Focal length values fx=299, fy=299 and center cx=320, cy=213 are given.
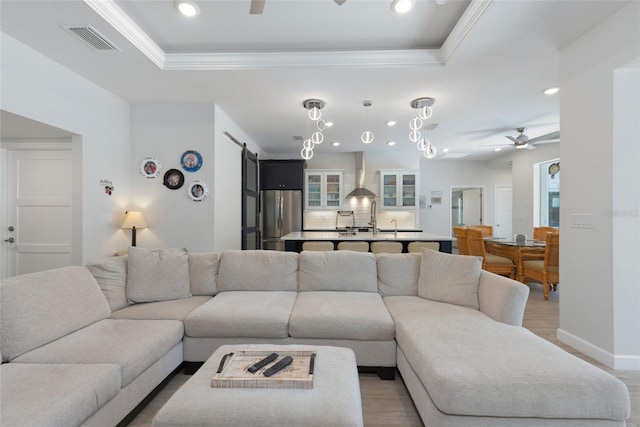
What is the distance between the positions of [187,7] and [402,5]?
163 cm

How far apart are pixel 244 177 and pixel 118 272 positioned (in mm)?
3146


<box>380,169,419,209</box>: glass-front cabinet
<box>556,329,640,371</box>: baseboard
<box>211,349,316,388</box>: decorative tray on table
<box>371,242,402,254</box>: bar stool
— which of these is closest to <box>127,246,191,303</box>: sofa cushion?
<box>211,349,316,388</box>: decorative tray on table

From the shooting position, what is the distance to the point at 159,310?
7.57 feet

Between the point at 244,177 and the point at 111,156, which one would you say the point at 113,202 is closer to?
the point at 111,156

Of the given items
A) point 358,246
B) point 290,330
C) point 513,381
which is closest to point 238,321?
point 290,330

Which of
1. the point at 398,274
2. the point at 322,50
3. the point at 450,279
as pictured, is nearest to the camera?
the point at 450,279

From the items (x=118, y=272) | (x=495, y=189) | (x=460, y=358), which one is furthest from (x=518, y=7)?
(x=495, y=189)

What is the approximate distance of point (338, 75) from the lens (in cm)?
314

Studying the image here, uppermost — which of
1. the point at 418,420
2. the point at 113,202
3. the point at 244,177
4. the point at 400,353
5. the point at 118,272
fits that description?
the point at 244,177

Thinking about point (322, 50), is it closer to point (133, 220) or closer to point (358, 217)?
point (133, 220)

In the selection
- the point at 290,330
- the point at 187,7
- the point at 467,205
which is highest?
the point at 187,7

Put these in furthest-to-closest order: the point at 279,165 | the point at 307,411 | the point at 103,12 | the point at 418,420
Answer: the point at 279,165, the point at 103,12, the point at 418,420, the point at 307,411

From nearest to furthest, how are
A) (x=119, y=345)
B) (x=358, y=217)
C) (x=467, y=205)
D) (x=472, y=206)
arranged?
(x=119, y=345) < (x=358, y=217) < (x=472, y=206) < (x=467, y=205)

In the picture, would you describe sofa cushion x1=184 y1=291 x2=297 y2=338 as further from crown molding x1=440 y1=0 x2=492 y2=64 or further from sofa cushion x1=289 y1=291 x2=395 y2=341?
crown molding x1=440 y1=0 x2=492 y2=64
